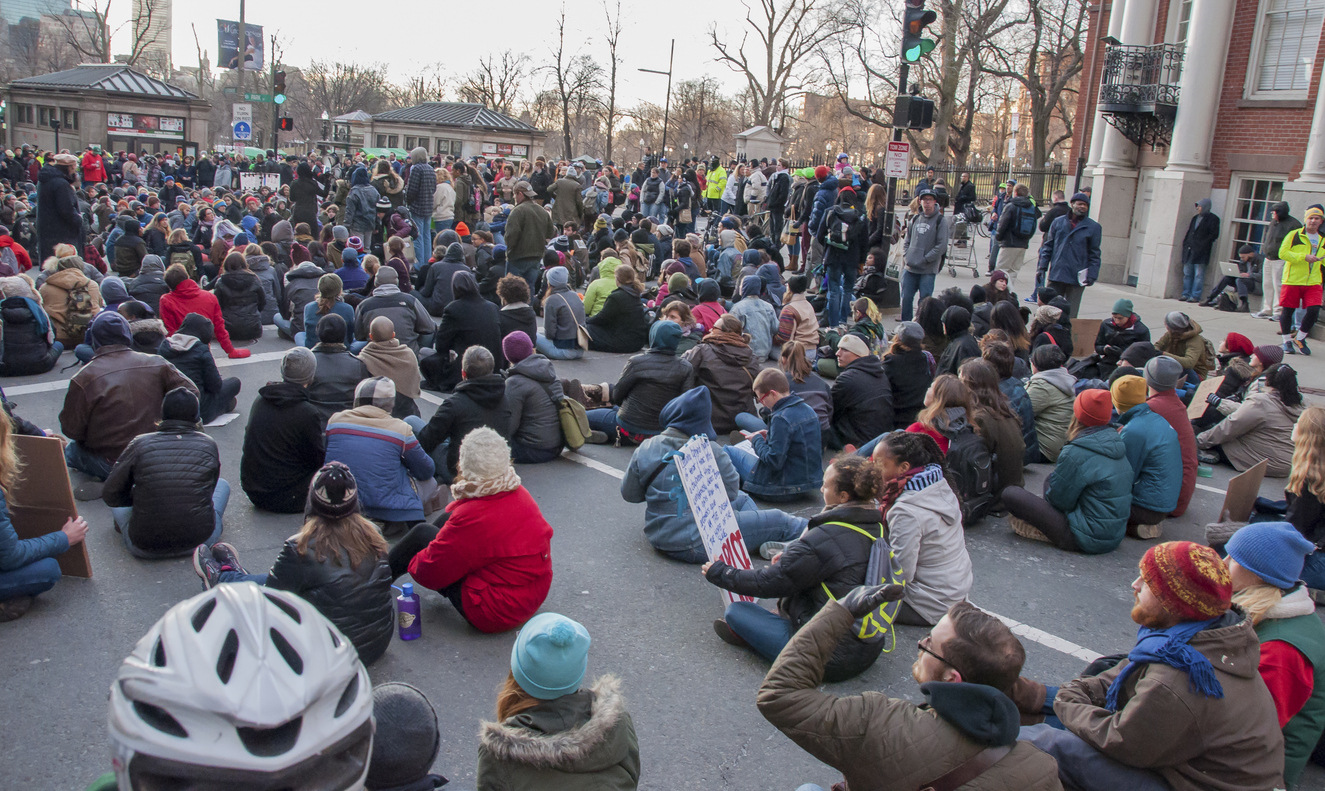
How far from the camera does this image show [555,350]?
1219 centimetres

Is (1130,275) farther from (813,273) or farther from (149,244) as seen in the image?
(149,244)

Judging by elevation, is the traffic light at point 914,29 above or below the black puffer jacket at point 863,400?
above

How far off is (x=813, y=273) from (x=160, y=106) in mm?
47129

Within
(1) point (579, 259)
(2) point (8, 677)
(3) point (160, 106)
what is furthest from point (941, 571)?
(3) point (160, 106)

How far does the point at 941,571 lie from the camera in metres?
5.40

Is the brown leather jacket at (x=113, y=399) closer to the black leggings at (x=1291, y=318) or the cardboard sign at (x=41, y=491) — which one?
the cardboard sign at (x=41, y=491)

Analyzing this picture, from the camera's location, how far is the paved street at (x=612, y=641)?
4195 mm

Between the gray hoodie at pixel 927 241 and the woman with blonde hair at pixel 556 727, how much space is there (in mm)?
11611

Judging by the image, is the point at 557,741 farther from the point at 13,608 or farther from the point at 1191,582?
the point at 13,608

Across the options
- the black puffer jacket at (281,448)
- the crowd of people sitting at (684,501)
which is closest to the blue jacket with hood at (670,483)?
the crowd of people sitting at (684,501)

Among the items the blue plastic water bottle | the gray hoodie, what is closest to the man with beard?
the blue plastic water bottle

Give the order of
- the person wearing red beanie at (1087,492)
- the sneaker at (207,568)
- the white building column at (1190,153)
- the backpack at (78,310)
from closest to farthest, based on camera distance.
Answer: the sneaker at (207,568), the person wearing red beanie at (1087,492), the backpack at (78,310), the white building column at (1190,153)

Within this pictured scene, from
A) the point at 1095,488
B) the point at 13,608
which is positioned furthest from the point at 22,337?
the point at 1095,488

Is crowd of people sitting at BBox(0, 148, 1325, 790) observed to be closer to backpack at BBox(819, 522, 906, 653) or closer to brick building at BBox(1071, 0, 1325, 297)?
backpack at BBox(819, 522, 906, 653)
